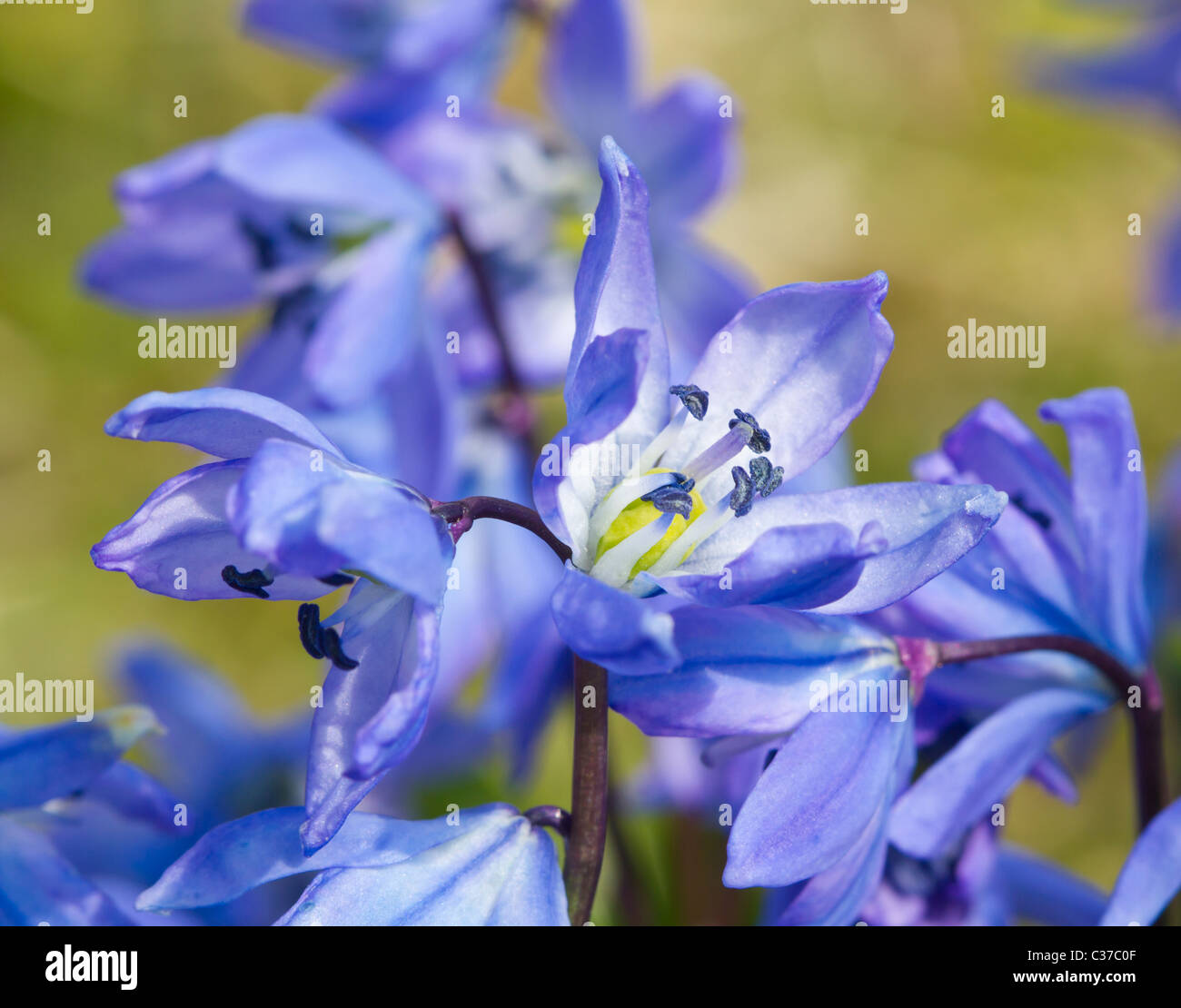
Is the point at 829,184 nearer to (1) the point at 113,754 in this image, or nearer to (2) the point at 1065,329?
(2) the point at 1065,329

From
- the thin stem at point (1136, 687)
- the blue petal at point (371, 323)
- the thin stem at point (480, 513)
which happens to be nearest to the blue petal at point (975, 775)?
the thin stem at point (1136, 687)

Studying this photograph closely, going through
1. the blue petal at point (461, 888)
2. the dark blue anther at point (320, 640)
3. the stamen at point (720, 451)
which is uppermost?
the stamen at point (720, 451)

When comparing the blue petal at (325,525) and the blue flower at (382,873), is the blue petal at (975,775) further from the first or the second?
the blue petal at (325,525)

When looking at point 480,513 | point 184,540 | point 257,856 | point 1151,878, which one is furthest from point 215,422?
point 1151,878

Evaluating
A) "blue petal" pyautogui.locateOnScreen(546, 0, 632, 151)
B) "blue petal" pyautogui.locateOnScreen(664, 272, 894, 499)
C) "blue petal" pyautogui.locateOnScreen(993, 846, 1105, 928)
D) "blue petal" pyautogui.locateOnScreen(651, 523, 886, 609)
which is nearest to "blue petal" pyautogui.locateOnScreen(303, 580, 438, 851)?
"blue petal" pyautogui.locateOnScreen(651, 523, 886, 609)

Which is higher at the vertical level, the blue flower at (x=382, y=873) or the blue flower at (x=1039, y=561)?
the blue flower at (x=1039, y=561)

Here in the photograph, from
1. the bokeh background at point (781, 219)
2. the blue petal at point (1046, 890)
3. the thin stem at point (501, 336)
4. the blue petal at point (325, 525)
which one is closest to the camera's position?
the blue petal at point (325, 525)

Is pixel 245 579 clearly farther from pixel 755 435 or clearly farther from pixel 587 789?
pixel 755 435
